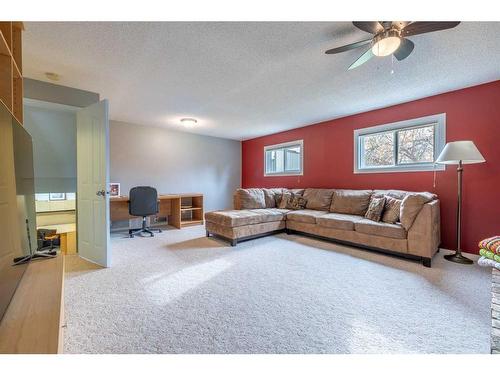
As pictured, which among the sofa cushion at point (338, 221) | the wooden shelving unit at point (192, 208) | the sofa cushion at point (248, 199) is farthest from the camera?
the wooden shelving unit at point (192, 208)

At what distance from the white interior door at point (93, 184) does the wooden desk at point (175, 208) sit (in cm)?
135

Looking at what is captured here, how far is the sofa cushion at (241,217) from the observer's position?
138 inches

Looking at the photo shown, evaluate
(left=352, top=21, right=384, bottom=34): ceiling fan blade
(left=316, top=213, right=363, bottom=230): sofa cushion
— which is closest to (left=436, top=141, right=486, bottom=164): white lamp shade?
(left=316, top=213, right=363, bottom=230): sofa cushion

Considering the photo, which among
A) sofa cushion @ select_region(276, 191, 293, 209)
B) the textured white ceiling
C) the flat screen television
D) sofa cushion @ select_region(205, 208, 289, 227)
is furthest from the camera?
sofa cushion @ select_region(276, 191, 293, 209)

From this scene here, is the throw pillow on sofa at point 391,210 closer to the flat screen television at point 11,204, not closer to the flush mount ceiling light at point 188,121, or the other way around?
the flat screen television at point 11,204

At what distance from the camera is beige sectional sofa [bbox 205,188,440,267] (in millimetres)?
2678

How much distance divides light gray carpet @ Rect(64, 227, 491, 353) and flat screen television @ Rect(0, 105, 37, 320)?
0.68 m

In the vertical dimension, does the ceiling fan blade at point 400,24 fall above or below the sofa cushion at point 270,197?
above

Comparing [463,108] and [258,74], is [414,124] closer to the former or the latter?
[463,108]

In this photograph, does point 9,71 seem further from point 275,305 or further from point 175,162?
point 175,162

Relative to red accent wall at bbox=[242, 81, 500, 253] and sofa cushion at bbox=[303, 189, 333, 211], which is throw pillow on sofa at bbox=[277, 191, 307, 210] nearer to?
sofa cushion at bbox=[303, 189, 333, 211]

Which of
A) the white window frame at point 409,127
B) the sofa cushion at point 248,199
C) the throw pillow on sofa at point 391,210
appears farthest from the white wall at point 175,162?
the throw pillow on sofa at point 391,210

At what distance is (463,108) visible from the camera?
9.86ft
